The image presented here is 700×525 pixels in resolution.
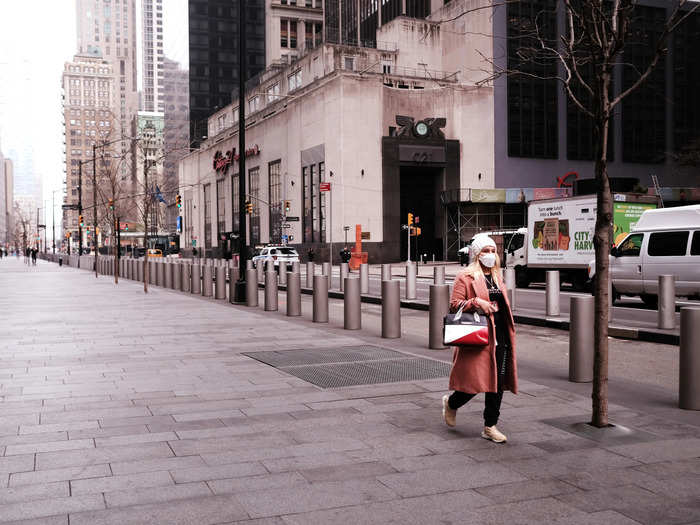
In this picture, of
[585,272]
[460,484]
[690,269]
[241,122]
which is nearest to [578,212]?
[585,272]

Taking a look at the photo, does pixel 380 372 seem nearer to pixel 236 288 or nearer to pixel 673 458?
pixel 673 458

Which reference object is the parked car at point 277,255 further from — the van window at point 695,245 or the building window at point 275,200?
the van window at point 695,245

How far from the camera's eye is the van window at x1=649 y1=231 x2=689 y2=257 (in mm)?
16359

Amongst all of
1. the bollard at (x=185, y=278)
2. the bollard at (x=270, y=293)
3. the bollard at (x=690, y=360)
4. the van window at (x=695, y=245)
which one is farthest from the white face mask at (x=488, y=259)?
the bollard at (x=185, y=278)

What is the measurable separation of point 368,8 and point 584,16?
253 feet

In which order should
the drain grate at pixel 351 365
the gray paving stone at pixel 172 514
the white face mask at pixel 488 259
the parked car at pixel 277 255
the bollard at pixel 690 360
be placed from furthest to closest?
the parked car at pixel 277 255, the drain grate at pixel 351 365, the bollard at pixel 690 360, the white face mask at pixel 488 259, the gray paving stone at pixel 172 514

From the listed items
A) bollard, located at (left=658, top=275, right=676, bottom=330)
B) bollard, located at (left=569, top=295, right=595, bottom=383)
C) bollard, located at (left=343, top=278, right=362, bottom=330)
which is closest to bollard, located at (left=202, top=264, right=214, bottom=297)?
bollard, located at (left=343, top=278, right=362, bottom=330)

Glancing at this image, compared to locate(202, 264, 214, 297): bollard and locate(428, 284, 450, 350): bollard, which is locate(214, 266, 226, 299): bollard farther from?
locate(428, 284, 450, 350): bollard

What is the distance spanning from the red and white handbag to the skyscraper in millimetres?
107031

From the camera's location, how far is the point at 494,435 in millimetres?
5477

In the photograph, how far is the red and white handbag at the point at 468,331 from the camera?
543 cm

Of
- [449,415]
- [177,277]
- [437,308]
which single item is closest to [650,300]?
[437,308]

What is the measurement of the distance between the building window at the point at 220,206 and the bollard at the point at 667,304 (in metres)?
74.1

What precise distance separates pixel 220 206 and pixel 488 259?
82277 mm
